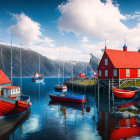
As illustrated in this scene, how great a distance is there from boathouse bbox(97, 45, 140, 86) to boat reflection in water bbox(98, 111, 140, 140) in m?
18.0

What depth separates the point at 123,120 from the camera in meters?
20.8

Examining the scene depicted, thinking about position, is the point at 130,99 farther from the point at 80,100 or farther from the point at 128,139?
the point at 128,139

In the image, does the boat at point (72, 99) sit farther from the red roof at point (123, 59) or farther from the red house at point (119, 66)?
the red roof at point (123, 59)

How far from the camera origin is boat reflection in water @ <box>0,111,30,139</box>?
59.1 ft

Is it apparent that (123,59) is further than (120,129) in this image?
Yes

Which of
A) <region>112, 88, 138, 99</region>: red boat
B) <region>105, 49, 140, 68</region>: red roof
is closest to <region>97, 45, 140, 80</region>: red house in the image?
<region>105, 49, 140, 68</region>: red roof

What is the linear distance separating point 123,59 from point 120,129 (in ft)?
86.1

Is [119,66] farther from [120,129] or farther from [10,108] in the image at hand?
[10,108]

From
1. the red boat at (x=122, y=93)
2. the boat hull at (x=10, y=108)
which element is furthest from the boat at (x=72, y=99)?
the boat hull at (x=10, y=108)

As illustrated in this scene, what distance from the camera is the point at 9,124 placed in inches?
813

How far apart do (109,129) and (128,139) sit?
11.2 feet

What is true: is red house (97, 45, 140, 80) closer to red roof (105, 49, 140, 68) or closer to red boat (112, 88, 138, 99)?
red roof (105, 49, 140, 68)

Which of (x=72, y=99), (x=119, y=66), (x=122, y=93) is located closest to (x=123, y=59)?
(x=119, y=66)

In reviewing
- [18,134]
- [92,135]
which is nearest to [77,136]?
[92,135]
